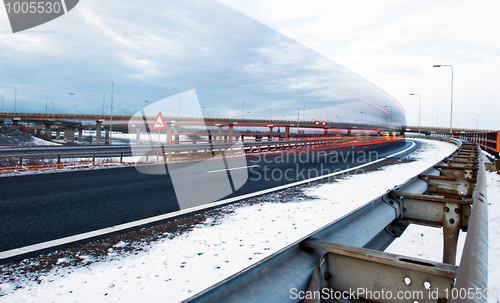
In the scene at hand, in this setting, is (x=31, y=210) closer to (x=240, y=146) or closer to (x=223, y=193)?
(x=223, y=193)

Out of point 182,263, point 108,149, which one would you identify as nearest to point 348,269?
point 182,263

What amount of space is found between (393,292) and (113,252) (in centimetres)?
357

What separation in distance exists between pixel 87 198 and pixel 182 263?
14.6 feet

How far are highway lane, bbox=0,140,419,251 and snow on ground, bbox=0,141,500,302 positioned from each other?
144 centimetres

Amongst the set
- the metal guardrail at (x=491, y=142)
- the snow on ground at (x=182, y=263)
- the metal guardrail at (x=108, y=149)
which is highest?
the metal guardrail at (x=491, y=142)

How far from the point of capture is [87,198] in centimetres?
679

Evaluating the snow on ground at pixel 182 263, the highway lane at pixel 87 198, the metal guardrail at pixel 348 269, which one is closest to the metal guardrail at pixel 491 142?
the highway lane at pixel 87 198

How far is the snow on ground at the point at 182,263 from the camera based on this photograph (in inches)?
113

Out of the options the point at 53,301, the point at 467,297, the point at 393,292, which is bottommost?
the point at 53,301

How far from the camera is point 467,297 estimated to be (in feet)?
3.31

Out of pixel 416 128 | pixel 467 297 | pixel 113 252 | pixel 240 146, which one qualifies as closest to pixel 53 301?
pixel 113 252

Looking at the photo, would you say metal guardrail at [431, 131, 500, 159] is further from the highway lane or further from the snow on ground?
the snow on ground

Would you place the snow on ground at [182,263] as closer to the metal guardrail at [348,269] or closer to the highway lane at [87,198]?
the highway lane at [87,198]

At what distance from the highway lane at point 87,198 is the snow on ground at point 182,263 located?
1444mm
